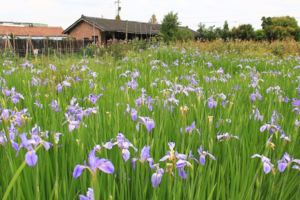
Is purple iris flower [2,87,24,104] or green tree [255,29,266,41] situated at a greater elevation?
green tree [255,29,266,41]

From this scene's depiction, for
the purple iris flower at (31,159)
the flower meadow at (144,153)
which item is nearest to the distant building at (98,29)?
the flower meadow at (144,153)

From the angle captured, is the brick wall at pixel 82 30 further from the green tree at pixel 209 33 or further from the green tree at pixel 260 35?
the green tree at pixel 260 35

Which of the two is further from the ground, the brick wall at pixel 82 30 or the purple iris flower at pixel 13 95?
the brick wall at pixel 82 30

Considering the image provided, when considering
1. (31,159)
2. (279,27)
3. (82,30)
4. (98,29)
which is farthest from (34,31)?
(31,159)

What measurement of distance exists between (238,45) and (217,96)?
12380 mm

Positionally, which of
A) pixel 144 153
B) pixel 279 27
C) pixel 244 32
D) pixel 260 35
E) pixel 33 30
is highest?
pixel 279 27

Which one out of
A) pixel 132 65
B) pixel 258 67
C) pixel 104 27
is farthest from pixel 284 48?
pixel 104 27

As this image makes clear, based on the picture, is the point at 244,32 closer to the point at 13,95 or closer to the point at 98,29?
the point at 98,29

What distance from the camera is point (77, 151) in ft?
5.05

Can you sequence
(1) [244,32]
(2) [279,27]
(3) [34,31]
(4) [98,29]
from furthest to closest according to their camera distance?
(3) [34,31] → (1) [244,32] → (4) [98,29] → (2) [279,27]

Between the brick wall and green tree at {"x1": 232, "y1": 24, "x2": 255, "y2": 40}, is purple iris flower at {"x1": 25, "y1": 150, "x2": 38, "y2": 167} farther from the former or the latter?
green tree at {"x1": 232, "y1": 24, "x2": 255, "y2": 40}

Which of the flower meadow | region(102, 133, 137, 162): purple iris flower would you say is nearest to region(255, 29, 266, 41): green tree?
the flower meadow

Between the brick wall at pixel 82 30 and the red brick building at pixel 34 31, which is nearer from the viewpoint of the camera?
the red brick building at pixel 34 31

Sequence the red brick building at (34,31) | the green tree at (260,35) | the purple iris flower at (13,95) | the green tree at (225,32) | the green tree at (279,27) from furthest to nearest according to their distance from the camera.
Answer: the green tree at (225,32), the red brick building at (34,31), the green tree at (260,35), the green tree at (279,27), the purple iris flower at (13,95)
